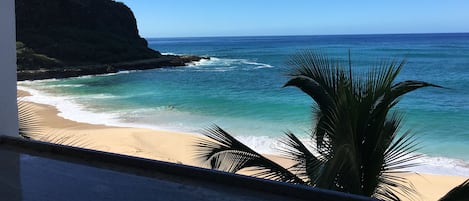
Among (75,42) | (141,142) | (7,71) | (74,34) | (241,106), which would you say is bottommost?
(241,106)

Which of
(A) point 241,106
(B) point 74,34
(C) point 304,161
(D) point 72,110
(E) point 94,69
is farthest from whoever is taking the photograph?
(B) point 74,34

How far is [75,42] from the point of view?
53500 millimetres

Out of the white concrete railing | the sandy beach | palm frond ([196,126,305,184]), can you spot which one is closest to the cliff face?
the sandy beach

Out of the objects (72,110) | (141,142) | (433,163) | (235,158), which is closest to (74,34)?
(72,110)

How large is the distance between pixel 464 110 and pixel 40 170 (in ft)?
76.9

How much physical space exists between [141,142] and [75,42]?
41911 millimetres

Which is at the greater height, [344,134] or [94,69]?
[344,134]

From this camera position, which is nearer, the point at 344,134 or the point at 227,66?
the point at 344,134

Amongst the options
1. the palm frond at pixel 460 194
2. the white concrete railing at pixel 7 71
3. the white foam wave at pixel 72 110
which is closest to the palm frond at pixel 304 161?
the palm frond at pixel 460 194

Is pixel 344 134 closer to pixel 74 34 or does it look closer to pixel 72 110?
pixel 72 110

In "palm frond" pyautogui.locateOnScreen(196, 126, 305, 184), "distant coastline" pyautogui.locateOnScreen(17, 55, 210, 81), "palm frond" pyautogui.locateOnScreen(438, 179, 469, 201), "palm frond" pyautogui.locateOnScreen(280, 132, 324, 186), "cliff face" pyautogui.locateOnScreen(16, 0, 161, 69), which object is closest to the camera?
"palm frond" pyautogui.locateOnScreen(438, 179, 469, 201)

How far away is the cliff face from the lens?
49.6m

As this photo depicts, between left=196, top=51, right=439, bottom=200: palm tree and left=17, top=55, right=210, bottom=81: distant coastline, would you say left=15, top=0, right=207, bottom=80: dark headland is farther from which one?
left=196, top=51, right=439, bottom=200: palm tree

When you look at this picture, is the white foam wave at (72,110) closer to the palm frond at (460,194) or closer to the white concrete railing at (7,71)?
the white concrete railing at (7,71)
